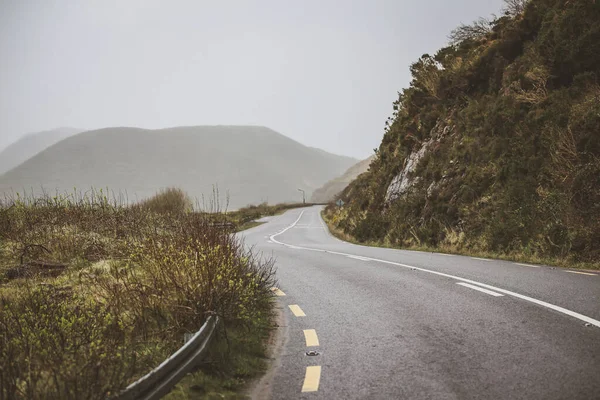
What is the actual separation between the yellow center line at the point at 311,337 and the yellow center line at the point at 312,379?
0.86 metres

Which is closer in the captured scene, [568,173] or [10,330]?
[10,330]

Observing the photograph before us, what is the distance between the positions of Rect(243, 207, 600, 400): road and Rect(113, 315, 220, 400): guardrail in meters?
0.79

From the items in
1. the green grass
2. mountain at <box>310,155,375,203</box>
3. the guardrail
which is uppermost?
mountain at <box>310,155,375,203</box>

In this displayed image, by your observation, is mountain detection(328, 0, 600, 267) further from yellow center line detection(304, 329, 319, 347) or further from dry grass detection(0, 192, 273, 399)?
dry grass detection(0, 192, 273, 399)

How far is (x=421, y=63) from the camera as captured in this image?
1003 inches

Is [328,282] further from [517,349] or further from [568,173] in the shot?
[568,173]

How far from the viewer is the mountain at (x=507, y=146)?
39.1 ft

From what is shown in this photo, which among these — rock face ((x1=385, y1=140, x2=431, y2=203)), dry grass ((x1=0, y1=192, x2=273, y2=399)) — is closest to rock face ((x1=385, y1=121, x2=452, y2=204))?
rock face ((x1=385, y1=140, x2=431, y2=203))

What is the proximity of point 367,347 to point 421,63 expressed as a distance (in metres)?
22.7

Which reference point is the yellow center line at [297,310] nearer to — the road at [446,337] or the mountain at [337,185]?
the road at [446,337]

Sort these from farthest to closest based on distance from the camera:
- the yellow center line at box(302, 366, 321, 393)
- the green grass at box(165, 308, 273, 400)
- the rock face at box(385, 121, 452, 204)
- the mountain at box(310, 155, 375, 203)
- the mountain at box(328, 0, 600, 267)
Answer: the mountain at box(310, 155, 375, 203) → the rock face at box(385, 121, 452, 204) → the mountain at box(328, 0, 600, 267) → the yellow center line at box(302, 366, 321, 393) → the green grass at box(165, 308, 273, 400)

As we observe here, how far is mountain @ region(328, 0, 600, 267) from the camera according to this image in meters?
Answer: 11.9

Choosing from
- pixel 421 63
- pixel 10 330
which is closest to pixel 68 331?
pixel 10 330

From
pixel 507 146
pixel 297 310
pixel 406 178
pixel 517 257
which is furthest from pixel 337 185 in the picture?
pixel 297 310
